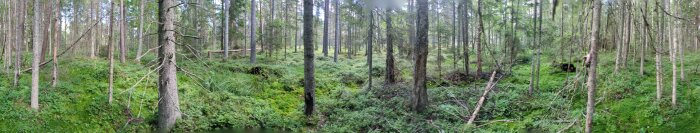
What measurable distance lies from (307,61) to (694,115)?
821cm

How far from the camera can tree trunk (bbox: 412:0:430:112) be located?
9.77 meters

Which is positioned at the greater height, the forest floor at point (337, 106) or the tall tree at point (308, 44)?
the tall tree at point (308, 44)

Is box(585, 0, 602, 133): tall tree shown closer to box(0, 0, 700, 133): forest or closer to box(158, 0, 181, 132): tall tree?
box(0, 0, 700, 133): forest

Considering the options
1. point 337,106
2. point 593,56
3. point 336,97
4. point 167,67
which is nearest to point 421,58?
point 337,106

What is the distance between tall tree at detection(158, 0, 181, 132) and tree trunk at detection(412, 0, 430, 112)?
5504 millimetres

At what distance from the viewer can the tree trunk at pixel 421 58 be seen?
9773 millimetres

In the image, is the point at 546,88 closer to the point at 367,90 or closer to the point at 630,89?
the point at 630,89

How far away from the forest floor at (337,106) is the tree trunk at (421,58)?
365mm

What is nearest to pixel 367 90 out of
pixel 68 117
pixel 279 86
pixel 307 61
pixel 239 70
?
pixel 279 86

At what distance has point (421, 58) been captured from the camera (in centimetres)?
998

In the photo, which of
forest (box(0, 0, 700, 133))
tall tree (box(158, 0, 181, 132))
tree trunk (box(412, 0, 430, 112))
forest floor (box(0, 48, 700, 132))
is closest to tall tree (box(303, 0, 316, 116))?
forest (box(0, 0, 700, 133))

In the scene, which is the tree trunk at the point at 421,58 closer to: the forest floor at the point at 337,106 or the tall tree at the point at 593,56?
the forest floor at the point at 337,106

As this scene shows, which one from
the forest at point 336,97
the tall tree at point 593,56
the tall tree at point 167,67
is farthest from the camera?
the forest at point 336,97

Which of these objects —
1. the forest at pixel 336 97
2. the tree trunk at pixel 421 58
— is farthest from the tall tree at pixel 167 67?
the tree trunk at pixel 421 58
